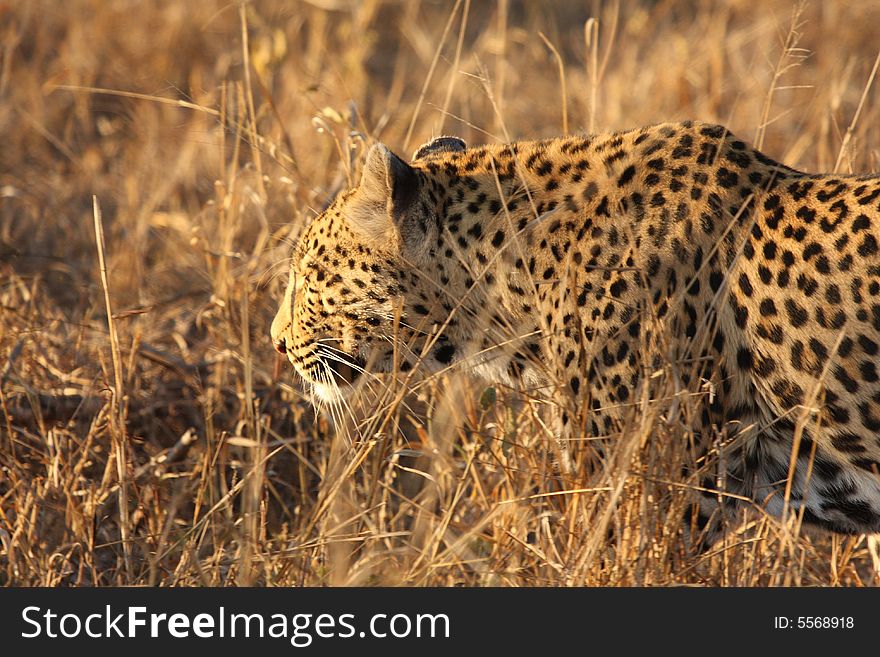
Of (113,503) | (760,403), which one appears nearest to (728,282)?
(760,403)

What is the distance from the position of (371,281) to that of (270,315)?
59.9 inches

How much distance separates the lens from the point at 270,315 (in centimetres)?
550

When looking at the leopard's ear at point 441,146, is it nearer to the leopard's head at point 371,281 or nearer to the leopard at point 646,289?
the leopard's head at point 371,281

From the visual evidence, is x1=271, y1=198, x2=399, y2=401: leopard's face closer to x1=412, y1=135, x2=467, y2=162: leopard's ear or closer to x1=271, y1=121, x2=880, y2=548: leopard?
x1=271, y1=121, x2=880, y2=548: leopard

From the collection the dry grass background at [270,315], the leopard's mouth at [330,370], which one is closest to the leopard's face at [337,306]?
the leopard's mouth at [330,370]

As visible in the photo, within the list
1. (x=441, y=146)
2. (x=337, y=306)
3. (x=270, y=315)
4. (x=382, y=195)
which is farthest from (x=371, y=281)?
(x=270, y=315)

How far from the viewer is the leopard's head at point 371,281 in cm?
397

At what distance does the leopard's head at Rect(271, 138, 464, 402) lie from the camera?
3.97m

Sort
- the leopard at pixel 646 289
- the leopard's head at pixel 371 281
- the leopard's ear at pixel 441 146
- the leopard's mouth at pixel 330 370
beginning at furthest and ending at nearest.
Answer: the leopard's ear at pixel 441 146 → the leopard's mouth at pixel 330 370 → the leopard's head at pixel 371 281 → the leopard at pixel 646 289

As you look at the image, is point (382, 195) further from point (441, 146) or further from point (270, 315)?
point (270, 315)

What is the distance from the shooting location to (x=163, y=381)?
531cm

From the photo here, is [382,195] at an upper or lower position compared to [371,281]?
upper
